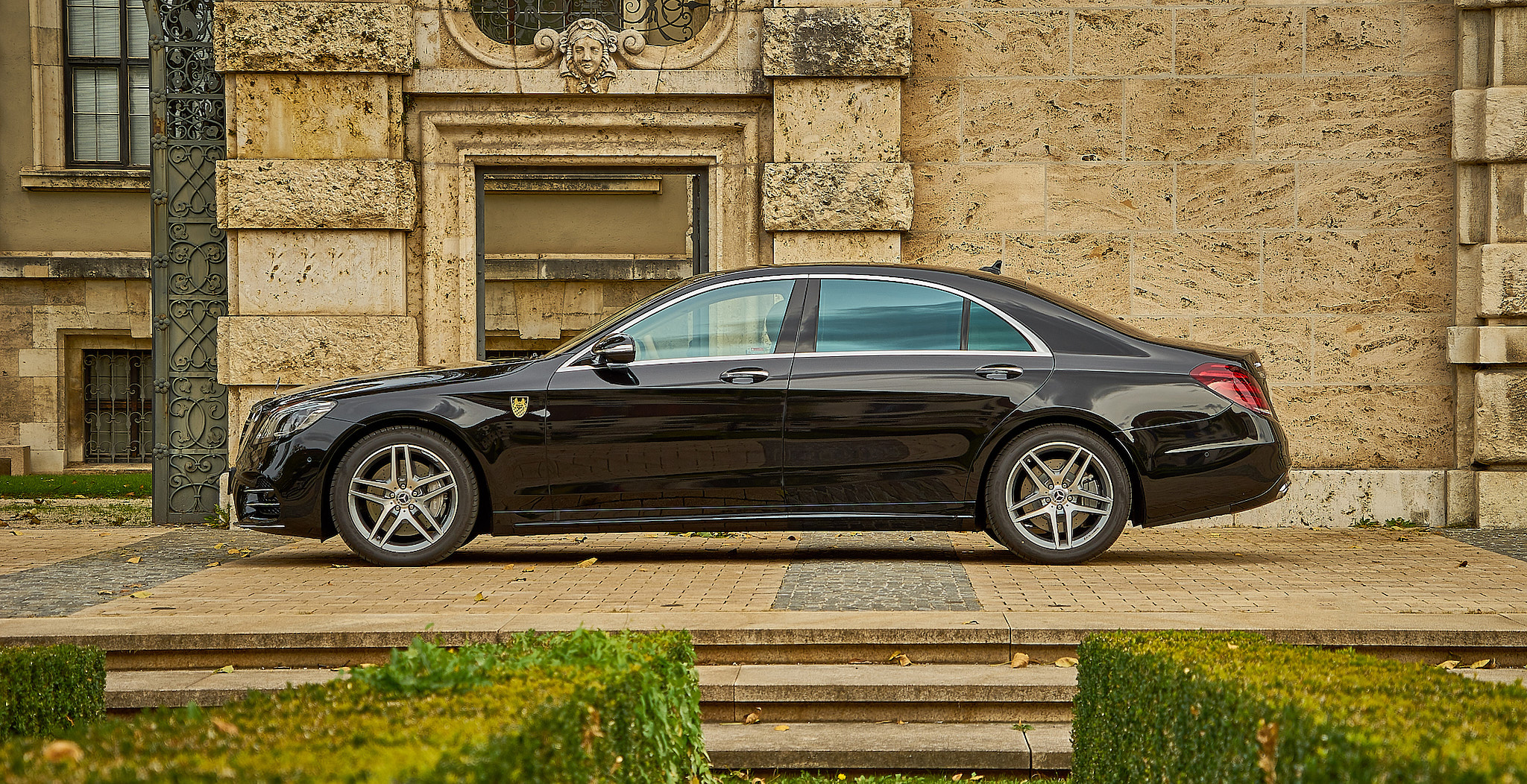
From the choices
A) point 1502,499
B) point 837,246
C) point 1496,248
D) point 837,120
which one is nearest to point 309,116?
point 837,120

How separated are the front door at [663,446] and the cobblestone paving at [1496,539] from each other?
4446mm

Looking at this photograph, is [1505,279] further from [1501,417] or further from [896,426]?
[896,426]

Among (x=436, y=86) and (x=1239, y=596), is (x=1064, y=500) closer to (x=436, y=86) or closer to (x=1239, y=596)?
(x=1239, y=596)

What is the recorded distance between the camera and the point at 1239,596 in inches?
245

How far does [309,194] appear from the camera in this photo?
33.8 ft

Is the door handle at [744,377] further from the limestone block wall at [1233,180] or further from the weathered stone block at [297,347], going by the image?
the weathered stone block at [297,347]

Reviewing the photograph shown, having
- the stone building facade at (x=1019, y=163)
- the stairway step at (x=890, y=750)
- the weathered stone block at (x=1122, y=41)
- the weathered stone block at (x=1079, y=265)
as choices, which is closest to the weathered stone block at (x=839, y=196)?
the stone building facade at (x=1019, y=163)

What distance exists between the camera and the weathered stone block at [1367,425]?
1025 cm

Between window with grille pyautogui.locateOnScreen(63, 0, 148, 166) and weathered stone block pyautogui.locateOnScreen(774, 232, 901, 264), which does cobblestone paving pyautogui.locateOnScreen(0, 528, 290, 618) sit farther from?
window with grille pyautogui.locateOnScreen(63, 0, 148, 166)

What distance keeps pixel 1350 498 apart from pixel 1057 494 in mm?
3765

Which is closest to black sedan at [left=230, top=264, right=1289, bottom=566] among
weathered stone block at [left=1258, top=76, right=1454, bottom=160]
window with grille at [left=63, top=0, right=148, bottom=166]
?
weathered stone block at [left=1258, top=76, right=1454, bottom=160]

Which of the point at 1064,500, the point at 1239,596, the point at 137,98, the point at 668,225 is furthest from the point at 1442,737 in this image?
the point at 137,98

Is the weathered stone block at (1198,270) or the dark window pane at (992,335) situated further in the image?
the weathered stone block at (1198,270)

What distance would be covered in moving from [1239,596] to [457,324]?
6537 mm
